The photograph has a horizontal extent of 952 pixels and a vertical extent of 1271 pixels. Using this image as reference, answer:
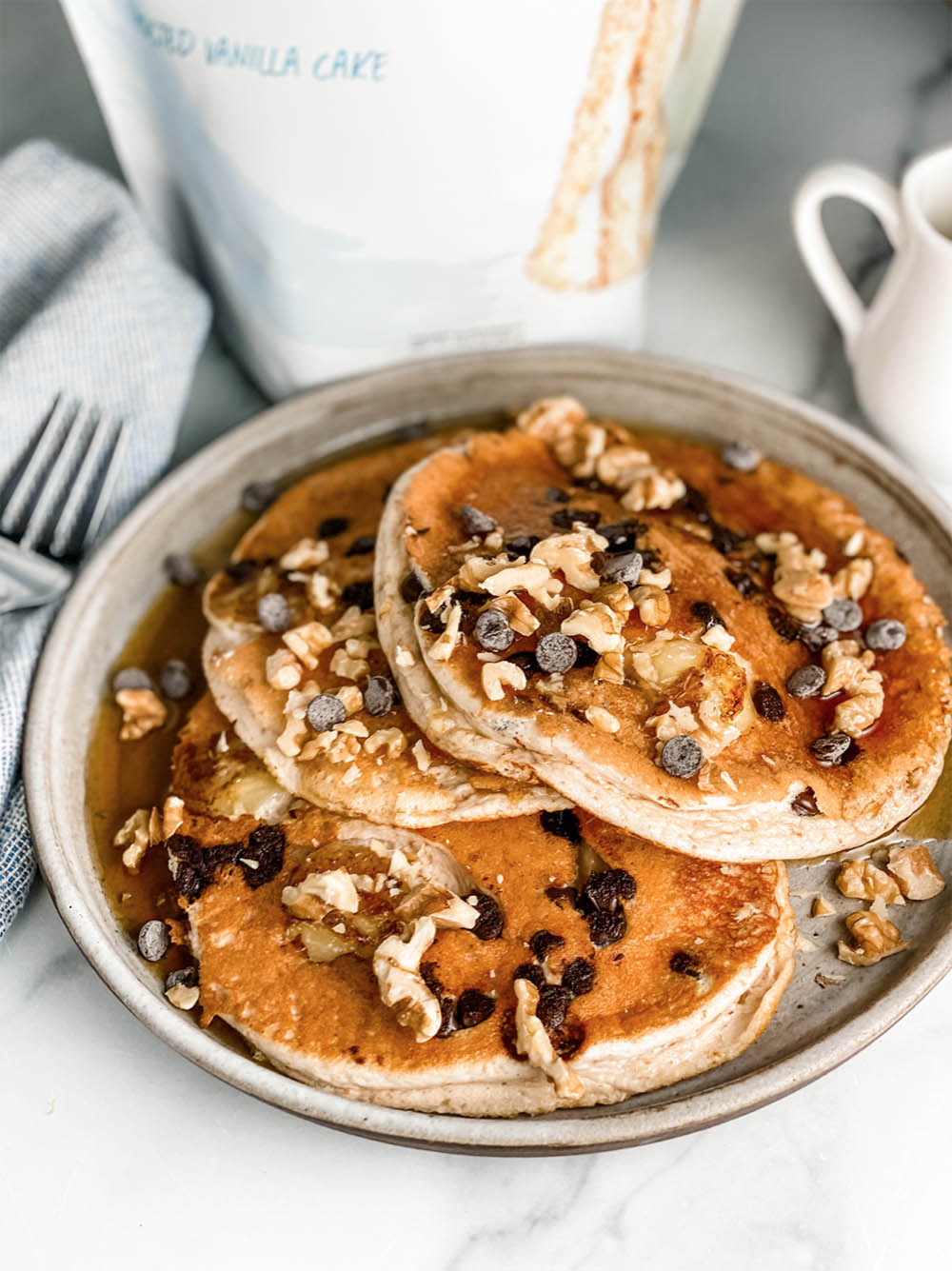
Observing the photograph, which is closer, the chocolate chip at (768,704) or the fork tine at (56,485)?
the chocolate chip at (768,704)

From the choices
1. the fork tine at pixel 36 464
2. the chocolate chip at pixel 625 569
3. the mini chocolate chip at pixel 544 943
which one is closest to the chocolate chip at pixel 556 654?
the chocolate chip at pixel 625 569

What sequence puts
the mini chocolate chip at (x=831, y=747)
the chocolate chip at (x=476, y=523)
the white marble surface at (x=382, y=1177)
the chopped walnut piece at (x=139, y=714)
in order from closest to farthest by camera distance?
the white marble surface at (x=382, y=1177) → the mini chocolate chip at (x=831, y=747) → the chocolate chip at (x=476, y=523) → the chopped walnut piece at (x=139, y=714)

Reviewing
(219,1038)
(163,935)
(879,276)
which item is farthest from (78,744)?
(879,276)

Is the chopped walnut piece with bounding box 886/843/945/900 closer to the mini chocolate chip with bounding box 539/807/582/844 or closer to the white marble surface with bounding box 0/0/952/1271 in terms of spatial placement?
the white marble surface with bounding box 0/0/952/1271

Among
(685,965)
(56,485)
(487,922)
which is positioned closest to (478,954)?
(487,922)

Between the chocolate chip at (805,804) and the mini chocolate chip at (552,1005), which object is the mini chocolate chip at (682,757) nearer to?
the chocolate chip at (805,804)

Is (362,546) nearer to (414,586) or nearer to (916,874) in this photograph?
(414,586)
